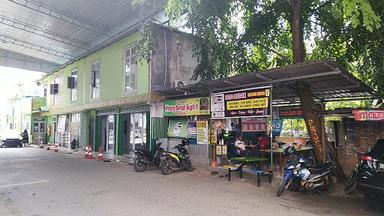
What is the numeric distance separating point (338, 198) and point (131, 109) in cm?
1162

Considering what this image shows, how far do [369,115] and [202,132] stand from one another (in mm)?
6156

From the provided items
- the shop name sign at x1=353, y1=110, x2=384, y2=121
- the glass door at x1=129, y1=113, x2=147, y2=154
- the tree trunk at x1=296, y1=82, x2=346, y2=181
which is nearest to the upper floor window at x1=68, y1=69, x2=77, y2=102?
the glass door at x1=129, y1=113, x2=147, y2=154

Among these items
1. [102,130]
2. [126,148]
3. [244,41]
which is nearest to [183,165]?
[244,41]

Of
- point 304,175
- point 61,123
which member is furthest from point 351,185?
point 61,123

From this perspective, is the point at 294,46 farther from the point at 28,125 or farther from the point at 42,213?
the point at 28,125

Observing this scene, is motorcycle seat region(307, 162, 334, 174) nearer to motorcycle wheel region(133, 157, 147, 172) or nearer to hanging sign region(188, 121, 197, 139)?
hanging sign region(188, 121, 197, 139)

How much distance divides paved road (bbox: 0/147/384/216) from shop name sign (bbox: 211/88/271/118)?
7.05ft

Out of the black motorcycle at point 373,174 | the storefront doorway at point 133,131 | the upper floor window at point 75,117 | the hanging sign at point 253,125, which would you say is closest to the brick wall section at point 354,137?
the black motorcycle at point 373,174

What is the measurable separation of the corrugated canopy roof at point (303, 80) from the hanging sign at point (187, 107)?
1.02 ft

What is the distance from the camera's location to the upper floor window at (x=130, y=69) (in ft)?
54.7

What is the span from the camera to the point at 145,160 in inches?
484

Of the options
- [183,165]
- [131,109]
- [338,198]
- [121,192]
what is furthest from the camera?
[131,109]

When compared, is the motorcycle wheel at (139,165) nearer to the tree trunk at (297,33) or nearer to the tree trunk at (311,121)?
the tree trunk at (311,121)

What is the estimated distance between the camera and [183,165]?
11852 mm
